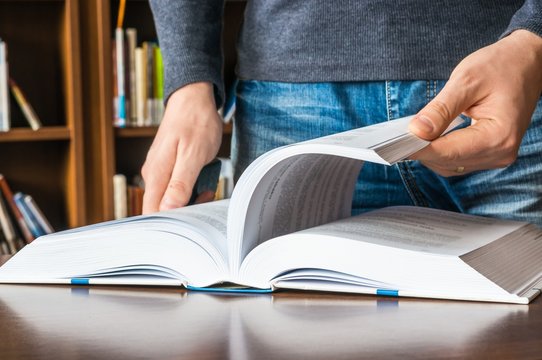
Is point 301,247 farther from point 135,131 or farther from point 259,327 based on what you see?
point 135,131

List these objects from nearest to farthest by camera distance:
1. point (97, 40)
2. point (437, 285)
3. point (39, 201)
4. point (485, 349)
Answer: point (485, 349) < point (437, 285) < point (97, 40) < point (39, 201)

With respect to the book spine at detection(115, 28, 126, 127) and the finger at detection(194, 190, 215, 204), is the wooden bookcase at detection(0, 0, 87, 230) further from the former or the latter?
the finger at detection(194, 190, 215, 204)

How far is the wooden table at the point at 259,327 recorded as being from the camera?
52 centimetres

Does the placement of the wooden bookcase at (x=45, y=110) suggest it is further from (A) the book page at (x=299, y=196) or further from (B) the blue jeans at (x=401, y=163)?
(A) the book page at (x=299, y=196)

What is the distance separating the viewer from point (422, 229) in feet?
2.41

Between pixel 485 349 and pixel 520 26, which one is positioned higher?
pixel 520 26

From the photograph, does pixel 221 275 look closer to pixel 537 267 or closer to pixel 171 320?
pixel 171 320

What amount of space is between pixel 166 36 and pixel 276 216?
0.48m

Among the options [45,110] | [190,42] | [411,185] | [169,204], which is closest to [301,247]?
[169,204]

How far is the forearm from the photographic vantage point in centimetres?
106

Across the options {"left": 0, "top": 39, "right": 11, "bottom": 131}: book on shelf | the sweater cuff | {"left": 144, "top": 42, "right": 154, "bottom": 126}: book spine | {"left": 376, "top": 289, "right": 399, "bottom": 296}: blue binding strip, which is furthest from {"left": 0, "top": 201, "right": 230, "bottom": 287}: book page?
{"left": 144, "top": 42, "right": 154, "bottom": 126}: book spine

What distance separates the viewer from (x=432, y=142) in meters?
0.72

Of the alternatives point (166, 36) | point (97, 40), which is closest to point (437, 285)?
point (166, 36)

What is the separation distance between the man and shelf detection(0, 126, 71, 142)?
1566 mm
